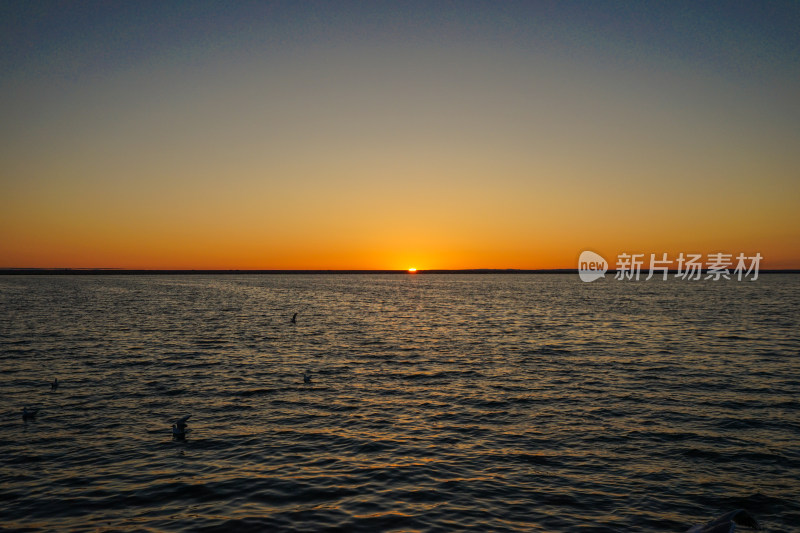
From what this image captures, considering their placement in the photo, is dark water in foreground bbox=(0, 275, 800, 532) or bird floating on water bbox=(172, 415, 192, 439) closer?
dark water in foreground bbox=(0, 275, 800, 532)

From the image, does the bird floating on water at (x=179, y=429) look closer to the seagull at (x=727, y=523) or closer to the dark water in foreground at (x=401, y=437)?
the dark water in foreground at (x=401, y=437)

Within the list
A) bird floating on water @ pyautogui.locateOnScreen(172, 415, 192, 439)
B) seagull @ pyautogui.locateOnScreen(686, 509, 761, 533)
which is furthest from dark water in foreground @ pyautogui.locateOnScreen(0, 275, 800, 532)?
seagull @ pyautogui.locateOnScreen(686, 509, 761, 533)

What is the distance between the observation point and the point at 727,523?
1123 cm

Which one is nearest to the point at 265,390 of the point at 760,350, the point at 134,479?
the point at 134,479

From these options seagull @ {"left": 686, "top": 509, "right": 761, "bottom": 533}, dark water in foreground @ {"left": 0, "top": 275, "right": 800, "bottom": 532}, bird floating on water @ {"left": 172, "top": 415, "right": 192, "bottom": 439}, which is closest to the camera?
seagull @ {"left": 686, "top": 509, "right": 761, "bottom": 533}

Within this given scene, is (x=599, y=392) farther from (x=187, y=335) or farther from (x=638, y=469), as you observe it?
(x=187, y=335)

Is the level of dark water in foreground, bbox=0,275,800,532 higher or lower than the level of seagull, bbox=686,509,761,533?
lower

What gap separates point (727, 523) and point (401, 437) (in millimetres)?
10906

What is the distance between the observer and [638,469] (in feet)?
54.4

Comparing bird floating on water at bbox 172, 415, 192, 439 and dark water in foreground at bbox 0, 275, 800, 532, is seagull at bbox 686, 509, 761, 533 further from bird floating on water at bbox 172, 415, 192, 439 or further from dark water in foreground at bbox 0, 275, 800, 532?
bird floating on water at bbox 172, 415, 192, 439

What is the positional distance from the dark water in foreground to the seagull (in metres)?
1.00

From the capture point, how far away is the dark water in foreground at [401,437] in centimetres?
1382

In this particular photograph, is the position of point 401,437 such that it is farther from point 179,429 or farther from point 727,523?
point 727,523

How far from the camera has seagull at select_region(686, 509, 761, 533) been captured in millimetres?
11211
